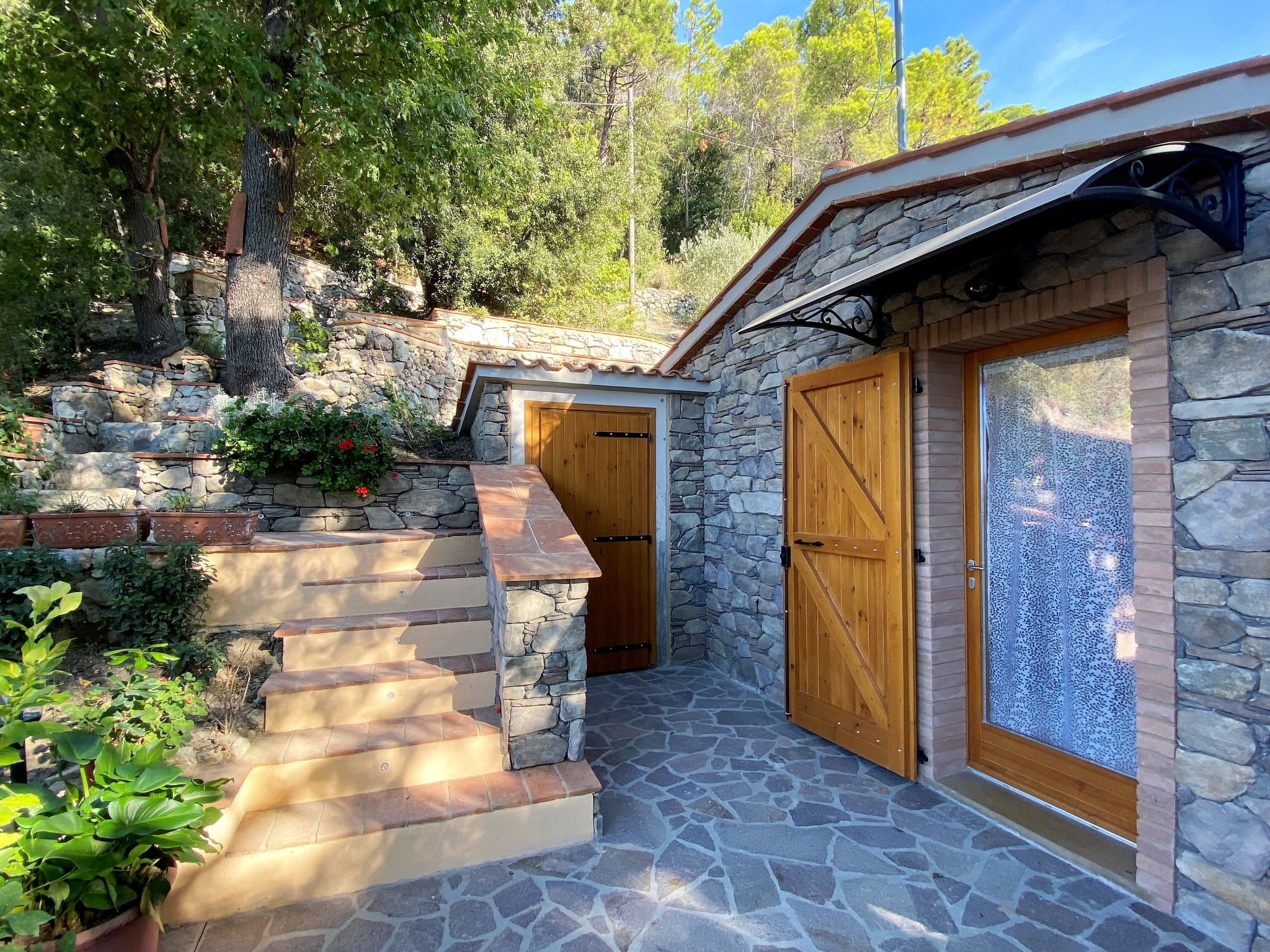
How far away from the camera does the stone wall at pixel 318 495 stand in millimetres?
4691

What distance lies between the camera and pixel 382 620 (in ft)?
11.5

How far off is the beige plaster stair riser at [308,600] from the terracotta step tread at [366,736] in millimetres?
878

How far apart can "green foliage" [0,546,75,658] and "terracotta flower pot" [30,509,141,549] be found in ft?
0.40

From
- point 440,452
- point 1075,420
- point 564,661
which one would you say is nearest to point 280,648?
point 564,661

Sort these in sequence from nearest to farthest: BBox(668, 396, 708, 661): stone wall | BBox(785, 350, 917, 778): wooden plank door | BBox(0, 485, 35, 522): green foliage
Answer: BBox(785, 350, 917, 778): wooden plank door
BBox(0, 485, 35, 522): green foliage
BBox(668, 396, 708, 661): stone wall

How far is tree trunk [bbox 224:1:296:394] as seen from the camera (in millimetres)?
6133

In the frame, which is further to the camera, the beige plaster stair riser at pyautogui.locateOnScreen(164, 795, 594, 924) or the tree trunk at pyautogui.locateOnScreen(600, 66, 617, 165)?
the tree trunk at pyautogui.locateOnScreen(600, 66, 617, 165)

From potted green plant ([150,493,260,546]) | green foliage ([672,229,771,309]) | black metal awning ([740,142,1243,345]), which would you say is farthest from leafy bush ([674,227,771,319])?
potted green plant ([150,493,260,546])

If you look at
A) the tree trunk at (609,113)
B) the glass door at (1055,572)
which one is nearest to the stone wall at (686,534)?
the glass door at (1055,572)

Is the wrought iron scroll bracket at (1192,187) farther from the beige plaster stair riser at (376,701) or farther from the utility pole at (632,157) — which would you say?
the utility pole at (632,157)

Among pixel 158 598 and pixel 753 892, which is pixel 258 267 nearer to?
pixel 158 598

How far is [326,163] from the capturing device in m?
6.05

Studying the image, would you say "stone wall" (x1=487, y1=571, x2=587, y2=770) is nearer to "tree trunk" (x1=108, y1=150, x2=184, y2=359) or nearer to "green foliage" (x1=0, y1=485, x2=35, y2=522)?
"green foliage" (x1=0, y1=485, x2=35, y2=522)

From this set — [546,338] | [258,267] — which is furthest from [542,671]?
[546,338]
